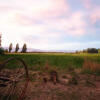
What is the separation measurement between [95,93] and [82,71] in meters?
3.88

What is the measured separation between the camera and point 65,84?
6.23 m

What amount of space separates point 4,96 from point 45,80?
2.50 meters

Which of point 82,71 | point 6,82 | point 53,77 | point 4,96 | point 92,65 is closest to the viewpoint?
point 6,82

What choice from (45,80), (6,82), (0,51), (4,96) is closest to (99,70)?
(45,80)

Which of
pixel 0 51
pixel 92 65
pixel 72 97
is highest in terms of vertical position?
pixel 0 51

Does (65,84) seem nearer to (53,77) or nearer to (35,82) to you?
(53,77)

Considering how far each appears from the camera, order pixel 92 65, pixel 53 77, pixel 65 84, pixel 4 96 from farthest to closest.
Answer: pixel 92 65 < pixel 53 77 < pixel 65 84 < pixel 4 96

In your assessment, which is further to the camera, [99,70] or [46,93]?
[99,70]

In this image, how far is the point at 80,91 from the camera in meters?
5.28

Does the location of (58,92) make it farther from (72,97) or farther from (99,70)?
(99,70)

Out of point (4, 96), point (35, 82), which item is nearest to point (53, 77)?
point (35, 82)

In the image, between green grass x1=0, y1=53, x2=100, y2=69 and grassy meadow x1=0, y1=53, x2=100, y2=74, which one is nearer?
grassy meadow x1=0, y1=53, x2=100, y2=74

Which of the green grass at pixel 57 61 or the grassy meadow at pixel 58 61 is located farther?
the green grass at pixel 57 61

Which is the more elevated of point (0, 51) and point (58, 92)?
point (0, 51)
